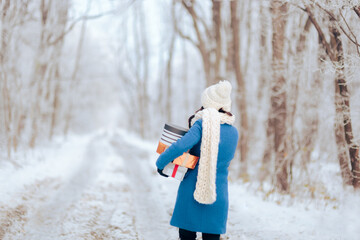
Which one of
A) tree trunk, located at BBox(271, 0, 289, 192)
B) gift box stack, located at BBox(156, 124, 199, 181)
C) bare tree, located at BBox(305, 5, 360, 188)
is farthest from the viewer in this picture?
tree trunk, located at BBox(271, 0, 289, 192)

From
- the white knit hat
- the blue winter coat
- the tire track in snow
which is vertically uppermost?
the white knit hat

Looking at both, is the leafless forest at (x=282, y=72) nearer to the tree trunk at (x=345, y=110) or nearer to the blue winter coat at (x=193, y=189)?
the tree trunk at (x=345, y=110)

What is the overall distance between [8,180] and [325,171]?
22.6ft

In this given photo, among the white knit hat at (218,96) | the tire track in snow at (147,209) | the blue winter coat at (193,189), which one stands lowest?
the tire track in snow at (147,209)

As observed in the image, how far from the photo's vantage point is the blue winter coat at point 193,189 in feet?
9.70

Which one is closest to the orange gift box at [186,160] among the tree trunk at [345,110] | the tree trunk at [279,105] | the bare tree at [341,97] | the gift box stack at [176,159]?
the gift box stack at [176,159]

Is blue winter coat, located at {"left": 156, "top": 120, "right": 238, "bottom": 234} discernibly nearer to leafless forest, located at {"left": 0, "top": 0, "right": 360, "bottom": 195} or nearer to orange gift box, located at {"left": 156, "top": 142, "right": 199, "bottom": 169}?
orange gift box, located at {"left": 156, "top": 142, "right": 199, "bottom": 169}

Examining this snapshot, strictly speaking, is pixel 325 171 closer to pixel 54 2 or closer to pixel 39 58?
pixel 39 58

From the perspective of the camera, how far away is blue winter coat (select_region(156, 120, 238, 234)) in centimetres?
296

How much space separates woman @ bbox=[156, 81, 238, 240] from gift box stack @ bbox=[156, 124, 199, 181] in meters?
0.07

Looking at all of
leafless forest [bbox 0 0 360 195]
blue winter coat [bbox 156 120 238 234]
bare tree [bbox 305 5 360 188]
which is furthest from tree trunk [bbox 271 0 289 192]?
blue winter coat [bbox 156 120 238 234]

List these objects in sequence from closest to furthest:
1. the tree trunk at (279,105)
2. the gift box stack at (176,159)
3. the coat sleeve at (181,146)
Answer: the coat sleeve at (181,146) → the gift box stack at (176,159) → the tree trunk at (279,105)

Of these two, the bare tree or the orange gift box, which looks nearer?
the orange gift box

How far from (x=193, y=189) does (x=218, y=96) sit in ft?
2.93
